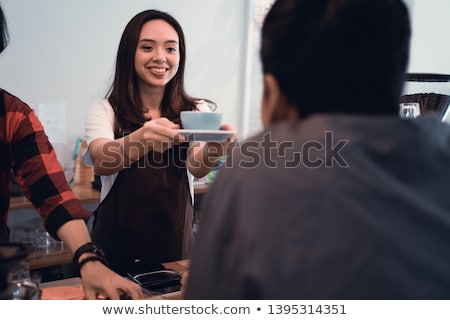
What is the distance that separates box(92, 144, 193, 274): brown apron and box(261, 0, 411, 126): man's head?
1.03 m

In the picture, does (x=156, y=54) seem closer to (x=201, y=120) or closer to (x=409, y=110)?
(x=201, y=120)

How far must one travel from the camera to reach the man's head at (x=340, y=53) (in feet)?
1.82

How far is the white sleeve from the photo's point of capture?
1511 mm

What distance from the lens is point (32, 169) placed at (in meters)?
1.12

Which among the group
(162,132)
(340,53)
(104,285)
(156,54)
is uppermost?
(156,54)

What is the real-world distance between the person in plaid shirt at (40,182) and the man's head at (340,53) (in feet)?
2.05

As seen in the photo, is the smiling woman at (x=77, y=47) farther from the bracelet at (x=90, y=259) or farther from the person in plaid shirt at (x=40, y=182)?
the bracelet at (x=90, y=259)

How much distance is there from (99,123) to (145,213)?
347 mm

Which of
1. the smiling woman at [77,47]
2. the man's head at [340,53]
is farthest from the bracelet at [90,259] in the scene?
the smiling woman at [77,47]

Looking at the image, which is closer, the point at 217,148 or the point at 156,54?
the point at 217,148

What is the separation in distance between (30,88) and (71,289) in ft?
5.76
